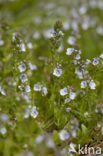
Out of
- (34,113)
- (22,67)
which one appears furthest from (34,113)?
(22,67)

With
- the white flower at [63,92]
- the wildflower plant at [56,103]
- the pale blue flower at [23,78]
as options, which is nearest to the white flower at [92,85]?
the wildflower plant at [56,103]

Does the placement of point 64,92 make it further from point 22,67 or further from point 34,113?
point 22,67

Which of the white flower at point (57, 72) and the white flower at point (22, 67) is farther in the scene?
the white flower at point (22, 67)

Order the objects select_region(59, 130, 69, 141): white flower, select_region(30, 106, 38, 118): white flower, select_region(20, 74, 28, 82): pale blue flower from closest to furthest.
→ 1. select_region(59, 130, 69, 141): white flower
2. select_region(30, 106, 38, 118): white flower
3. select_region(20, 74, 28, 82): pale blue flower

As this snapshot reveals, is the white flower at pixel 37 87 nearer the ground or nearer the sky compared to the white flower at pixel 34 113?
nearer the sky

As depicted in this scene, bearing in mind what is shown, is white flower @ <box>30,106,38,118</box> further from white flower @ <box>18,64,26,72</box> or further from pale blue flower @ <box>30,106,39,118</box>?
white flower @ <box>18,64,26,72</box>

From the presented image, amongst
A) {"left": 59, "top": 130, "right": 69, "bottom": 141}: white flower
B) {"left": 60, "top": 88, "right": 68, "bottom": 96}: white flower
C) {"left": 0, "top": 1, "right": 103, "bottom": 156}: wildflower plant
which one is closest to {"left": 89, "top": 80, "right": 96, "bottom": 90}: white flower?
{"left": 0, "top": 1, "right": 103, "bottom": 156}: wildflower plant

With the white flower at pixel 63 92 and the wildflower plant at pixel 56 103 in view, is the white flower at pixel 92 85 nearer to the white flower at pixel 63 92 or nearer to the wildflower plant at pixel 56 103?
the wildflower plant at pixel 56 103

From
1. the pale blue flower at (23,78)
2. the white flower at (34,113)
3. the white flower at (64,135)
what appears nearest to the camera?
the white flower at (64,135)

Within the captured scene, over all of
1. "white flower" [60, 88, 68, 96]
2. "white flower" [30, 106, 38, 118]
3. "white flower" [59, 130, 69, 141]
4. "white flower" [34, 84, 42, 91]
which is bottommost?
"white flower" [59, 130, 69, 141]

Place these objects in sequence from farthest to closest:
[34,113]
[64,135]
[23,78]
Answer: [23,78] → [34,113] → [64,135]

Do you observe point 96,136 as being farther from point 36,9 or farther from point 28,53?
point 36,9
